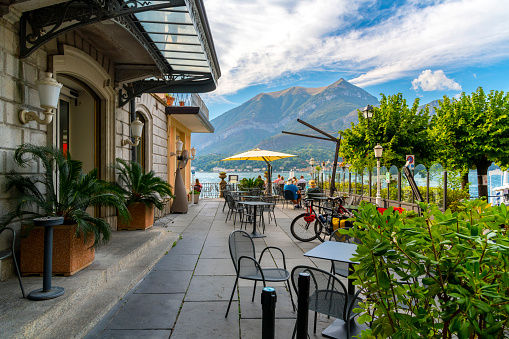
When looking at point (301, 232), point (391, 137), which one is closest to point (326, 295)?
point (301, 232)

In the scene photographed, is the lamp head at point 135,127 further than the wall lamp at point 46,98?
Yes

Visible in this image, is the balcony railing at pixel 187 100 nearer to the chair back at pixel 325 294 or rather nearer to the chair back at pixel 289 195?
the chair back at pixel 289 195

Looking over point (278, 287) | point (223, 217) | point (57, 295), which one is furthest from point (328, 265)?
point (223, 217)

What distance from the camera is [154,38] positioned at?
6.34 metres

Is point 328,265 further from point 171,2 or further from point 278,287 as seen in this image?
point 171,2

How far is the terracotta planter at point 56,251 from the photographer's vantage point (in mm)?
3900

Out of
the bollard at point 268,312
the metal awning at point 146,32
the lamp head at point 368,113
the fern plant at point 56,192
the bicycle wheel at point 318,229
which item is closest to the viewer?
the bollard at point 268,312

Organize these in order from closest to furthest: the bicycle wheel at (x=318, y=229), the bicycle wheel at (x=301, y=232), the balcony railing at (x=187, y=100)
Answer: the bicycle wheel at (x=318, y=229) → the bicycle wheel at (x=301, y=232) → the balcony railing at (x=187, y=100)

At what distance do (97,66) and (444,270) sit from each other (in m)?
6.77

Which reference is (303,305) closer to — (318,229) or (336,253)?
(336,253)

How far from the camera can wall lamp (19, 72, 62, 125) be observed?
3.91m

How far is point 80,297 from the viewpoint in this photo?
363 cm

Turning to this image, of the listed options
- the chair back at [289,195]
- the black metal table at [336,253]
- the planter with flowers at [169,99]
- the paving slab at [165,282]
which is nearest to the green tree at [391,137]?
the chair back at [289,195]

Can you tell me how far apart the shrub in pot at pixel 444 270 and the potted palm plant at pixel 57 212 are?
3.35 m
